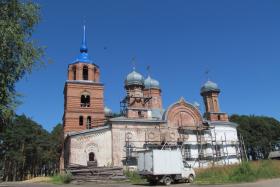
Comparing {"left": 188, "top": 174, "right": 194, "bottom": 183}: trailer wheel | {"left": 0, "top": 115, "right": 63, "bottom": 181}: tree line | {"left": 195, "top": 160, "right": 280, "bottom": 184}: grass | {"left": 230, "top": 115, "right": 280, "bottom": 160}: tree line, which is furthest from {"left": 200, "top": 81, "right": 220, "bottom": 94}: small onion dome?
{"left": 0, "top": 115, "right": 63, "bottom": 181}: tree line

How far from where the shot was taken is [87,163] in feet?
95.9

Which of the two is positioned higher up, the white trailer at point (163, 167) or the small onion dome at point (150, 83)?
the small onion dome at point (150, 83)

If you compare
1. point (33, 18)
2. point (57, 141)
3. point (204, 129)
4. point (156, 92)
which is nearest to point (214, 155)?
point (204, 129)

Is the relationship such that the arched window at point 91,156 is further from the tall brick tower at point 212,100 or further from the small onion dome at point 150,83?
the small onion dome at point 150,83

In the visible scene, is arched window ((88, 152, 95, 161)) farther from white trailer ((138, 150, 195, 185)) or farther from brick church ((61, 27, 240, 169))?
white trailer ((138, 150, 195, 185))

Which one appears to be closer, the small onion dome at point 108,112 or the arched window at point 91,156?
the arched window at point 91,156

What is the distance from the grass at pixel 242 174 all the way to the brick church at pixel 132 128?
861 centimetres

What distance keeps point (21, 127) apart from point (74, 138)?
66.0 feet

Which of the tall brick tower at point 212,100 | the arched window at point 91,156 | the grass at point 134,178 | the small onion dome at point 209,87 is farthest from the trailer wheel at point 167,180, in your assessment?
the small onion dome at point 209,87

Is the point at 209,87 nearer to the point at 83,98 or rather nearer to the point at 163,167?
the point at 83,98

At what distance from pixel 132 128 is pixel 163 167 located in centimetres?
1295

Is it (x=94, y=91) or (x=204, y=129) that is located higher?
(x=94, y=91)

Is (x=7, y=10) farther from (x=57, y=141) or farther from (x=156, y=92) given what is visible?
(x=57, y=141)

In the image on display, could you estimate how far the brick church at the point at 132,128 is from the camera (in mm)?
31172
